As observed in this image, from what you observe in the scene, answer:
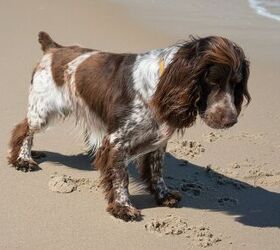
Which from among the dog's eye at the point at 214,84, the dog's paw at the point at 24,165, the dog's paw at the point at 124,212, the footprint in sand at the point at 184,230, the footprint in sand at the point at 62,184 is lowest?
the dog's paw at the point at 24,165

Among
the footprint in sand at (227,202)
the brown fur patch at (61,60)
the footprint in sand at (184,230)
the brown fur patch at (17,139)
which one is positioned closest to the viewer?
the footprint in sand at (184,230)

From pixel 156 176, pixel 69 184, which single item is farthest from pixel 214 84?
pixel 69 184

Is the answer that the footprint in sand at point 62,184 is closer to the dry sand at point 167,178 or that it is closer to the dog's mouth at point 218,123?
the dry sand at point 167,178

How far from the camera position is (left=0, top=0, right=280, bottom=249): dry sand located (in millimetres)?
4762

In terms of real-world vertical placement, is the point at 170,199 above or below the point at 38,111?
below

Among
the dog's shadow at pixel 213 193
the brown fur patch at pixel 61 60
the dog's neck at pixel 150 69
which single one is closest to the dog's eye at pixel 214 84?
the dog's neck at pixel 150 69

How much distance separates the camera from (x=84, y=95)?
544 cm

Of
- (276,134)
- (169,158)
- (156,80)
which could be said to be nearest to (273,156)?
(276,134)

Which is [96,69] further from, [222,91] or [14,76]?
[14,76]

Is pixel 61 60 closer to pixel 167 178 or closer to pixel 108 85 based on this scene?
pixel 108 85

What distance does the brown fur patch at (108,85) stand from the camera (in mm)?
5031

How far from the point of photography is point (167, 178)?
232 inches

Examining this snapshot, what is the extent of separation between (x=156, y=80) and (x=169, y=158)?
158cm

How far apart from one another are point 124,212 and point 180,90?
1.18 m
